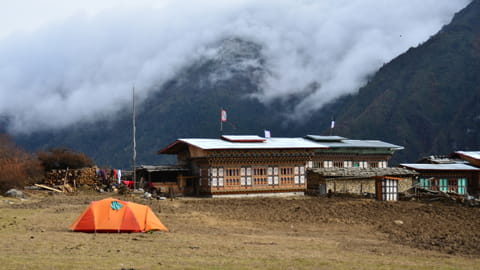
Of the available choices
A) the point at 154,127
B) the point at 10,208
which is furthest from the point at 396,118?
the point at 10,208

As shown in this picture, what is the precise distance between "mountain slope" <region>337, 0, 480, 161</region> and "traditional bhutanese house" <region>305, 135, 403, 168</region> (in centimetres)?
6304

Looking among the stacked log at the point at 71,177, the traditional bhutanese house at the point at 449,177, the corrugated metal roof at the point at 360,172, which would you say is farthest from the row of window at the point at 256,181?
the traditional bhutanese house at the point at 449,177

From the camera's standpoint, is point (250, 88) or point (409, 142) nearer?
point (409, 142)

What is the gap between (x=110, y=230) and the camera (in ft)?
66.3

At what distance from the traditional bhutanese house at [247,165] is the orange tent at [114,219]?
20.4m

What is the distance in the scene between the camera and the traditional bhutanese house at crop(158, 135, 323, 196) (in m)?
42.4

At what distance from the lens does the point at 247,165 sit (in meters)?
43.6

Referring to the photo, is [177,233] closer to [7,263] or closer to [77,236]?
[77,236]

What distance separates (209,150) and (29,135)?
111 m

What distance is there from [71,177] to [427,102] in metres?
98.0

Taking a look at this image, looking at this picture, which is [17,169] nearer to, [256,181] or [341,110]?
[256,181]

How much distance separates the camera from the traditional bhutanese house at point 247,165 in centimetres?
4244

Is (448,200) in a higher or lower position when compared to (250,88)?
lower

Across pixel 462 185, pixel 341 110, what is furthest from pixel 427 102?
pixel 462 185
